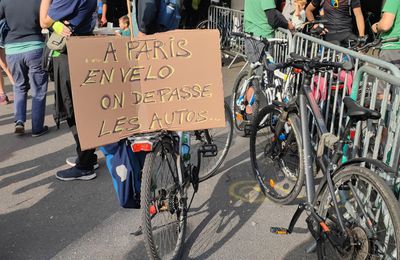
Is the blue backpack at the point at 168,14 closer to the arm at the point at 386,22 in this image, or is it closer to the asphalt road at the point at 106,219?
the asphalt road at the point at 106,219

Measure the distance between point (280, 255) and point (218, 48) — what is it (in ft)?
5.12

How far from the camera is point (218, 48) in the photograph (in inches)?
108

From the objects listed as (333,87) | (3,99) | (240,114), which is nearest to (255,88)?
(240,114)

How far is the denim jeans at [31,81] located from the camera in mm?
4961

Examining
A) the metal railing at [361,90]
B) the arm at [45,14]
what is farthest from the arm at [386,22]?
the arm at [45,14]

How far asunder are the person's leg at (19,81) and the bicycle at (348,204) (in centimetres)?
357

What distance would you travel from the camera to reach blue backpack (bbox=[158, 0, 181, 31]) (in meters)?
3.69

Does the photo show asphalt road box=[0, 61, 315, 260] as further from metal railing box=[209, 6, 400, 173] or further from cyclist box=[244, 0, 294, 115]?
cyclist box=[244, 0, 294, 115]

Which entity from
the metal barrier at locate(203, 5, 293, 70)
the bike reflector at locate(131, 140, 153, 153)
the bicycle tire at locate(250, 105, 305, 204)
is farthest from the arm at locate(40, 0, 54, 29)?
the metal barrier at locate(203, 5, 293, 70)

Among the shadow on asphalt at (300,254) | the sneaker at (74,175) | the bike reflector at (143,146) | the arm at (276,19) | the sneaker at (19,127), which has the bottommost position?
the shadow on asphalt at (300,254)

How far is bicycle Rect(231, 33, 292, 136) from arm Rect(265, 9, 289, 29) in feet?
0.69

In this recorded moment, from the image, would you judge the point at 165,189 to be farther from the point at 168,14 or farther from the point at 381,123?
the point at 168,14

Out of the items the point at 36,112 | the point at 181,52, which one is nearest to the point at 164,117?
the point at 181,52

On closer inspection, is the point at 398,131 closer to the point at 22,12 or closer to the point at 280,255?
the point at 280,255
